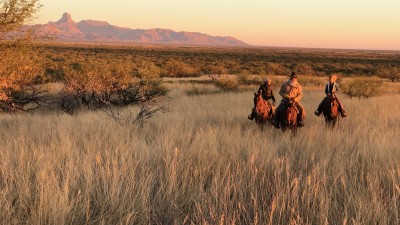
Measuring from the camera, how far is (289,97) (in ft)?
22.4

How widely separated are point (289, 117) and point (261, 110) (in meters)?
0.95

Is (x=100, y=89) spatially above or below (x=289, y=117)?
below

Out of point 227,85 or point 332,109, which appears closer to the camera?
point 332,109

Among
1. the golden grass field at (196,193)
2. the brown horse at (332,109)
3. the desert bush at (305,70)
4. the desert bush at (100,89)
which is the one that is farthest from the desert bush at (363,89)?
the desert bush at (305,70)

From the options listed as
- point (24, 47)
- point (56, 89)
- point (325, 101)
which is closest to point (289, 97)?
point (325, 101)

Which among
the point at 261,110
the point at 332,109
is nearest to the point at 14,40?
the point at 261,110

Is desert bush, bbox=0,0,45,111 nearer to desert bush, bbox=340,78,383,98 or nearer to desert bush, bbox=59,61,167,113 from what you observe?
desert bush, bbox=59,61,167,113

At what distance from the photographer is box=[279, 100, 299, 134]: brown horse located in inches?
269

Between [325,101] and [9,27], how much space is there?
11219mm

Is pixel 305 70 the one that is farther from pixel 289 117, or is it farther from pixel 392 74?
pixel 289 117

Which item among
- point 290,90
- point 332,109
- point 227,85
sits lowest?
point 227,85

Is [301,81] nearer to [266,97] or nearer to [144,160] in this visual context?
[266,97]

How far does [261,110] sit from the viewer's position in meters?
7.59

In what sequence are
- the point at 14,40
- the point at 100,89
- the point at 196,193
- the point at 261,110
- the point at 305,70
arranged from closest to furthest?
1. the point at 196,193
2. the point at 261,110
3. the point at 14,40
4. the point at 100,89
5. the point at 305,70
